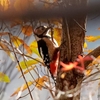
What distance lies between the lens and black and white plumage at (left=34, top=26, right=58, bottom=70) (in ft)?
2.11

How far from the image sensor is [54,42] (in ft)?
2.10

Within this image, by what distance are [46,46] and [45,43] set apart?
1 cm

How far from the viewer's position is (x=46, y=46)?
66 cm

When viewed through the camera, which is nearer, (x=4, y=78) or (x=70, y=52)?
(x=70, y=52)

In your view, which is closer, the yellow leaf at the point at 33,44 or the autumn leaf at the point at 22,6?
the autumn leaf at the point at 22,6

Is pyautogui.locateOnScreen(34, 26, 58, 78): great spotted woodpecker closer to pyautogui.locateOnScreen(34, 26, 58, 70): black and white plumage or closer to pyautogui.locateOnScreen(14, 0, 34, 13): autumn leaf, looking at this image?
pyautogui.locateOnScreen(34, 26, 58, 70): black and white plumage

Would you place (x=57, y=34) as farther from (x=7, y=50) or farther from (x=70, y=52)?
(x=7, y=50)

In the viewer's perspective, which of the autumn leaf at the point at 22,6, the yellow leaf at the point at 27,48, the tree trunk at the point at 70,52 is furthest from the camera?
the yellow leaf at the point at 27,48

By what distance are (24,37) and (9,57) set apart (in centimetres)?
9

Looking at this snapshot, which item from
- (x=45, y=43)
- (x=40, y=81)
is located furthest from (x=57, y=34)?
(x=40, y=81)

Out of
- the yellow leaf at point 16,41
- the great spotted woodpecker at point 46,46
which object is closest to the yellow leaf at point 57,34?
the great spotted woodpecker at point 46,46

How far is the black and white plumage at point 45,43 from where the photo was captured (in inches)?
25.4

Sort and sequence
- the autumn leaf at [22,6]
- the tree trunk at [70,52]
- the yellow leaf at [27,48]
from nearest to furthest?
the autumn leaf at [22,6] → the tree trunk at [70,52] → the yellow leaf at [27,48]

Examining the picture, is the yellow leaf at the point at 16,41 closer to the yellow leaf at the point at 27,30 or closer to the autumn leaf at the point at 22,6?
the yellow leaf at the point at 27,30
